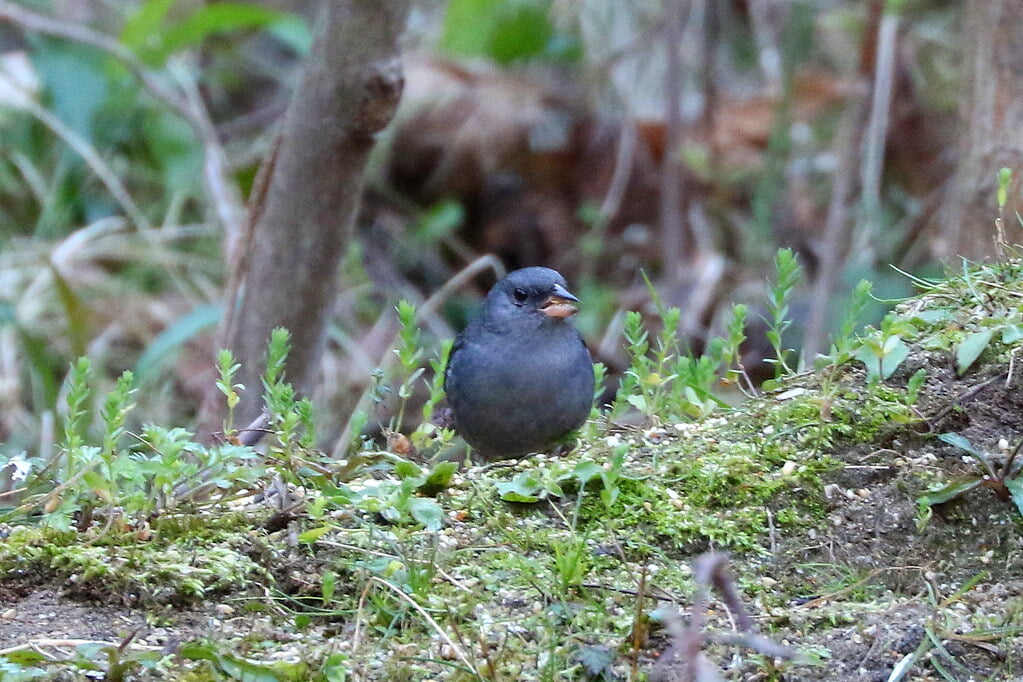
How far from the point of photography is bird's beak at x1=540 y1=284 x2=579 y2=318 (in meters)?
3.57

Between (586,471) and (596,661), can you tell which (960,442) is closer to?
(586,471)

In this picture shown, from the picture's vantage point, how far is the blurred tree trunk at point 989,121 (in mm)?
3723

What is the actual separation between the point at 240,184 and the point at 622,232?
2547mm

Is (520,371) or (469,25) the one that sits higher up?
(469,25)

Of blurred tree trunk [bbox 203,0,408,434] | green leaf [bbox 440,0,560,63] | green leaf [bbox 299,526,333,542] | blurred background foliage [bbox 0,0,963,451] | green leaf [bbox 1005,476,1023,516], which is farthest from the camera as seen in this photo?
green leaf [bbox 440,0,560,63]

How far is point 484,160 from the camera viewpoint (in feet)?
Answer: 24.5

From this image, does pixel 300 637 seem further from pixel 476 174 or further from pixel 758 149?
pixel 758 149

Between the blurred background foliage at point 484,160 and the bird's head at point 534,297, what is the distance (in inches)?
80.4

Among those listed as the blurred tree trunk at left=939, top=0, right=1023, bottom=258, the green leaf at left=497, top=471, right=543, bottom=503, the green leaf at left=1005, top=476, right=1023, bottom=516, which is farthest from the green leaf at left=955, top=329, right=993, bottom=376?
the blurred tree trunk at left=939, top=0, right=1023, bottom=258

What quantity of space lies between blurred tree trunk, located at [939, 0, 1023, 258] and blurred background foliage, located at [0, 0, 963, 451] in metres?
1.99

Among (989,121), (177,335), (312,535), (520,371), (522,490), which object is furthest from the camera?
(177,335)

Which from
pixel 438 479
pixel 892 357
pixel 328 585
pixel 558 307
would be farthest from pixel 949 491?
pixel 558 307

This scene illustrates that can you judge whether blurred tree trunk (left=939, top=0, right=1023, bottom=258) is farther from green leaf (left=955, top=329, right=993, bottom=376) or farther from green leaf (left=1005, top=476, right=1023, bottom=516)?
green leaf (left=1005, top=476, right=1023, bottom=516)

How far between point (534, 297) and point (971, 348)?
4.86ft
